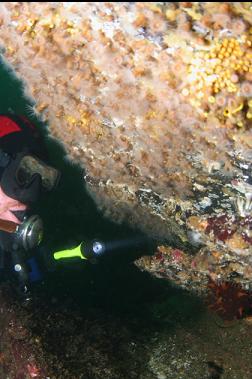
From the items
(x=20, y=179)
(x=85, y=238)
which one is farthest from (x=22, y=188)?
(x=85, y=238)

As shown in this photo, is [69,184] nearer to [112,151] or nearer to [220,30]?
[112,151]

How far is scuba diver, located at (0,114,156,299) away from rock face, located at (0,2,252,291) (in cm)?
54

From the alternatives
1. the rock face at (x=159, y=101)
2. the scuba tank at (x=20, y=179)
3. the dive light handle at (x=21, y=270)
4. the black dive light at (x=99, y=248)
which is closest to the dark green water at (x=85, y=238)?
the black dive light at (x=99, y=248)

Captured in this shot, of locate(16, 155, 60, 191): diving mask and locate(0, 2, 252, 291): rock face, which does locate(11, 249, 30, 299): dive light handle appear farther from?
locate(0, 2, 252, 291): rock face

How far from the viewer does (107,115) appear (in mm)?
3078

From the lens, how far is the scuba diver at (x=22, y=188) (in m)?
3.91

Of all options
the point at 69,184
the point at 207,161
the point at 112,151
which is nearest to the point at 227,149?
the point at 207,161

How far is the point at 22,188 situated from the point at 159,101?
206 centimetres

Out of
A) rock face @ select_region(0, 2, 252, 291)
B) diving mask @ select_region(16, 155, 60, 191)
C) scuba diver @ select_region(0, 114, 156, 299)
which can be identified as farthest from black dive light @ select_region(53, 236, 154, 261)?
diving mask @ select_region(16, 155, 60, 191)

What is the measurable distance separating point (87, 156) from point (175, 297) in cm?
293

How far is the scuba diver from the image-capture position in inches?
154

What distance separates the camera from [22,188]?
389 cm

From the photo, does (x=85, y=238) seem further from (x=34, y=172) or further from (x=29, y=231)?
(x=34, y=172)

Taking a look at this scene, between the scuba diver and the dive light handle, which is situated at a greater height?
the scuba diver
